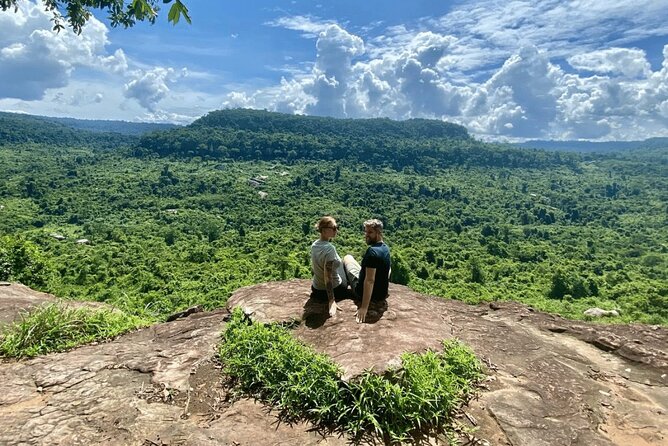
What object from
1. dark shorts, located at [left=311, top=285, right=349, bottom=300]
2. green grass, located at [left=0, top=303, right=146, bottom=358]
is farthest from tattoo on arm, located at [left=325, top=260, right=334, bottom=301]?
green grass, located at [left=0, top=303, right=146, bottom=358]

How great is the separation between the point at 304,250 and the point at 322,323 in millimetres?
72575

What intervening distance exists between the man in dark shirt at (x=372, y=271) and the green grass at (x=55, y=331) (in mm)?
3890

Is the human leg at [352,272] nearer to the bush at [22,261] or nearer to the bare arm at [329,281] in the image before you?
the bare arm at [329,281]

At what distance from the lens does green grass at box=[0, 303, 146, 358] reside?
566 centimetres

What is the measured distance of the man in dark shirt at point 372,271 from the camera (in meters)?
6.04

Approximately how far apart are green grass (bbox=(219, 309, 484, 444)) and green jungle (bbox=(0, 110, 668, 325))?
17.9ft

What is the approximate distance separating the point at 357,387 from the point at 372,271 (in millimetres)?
2023

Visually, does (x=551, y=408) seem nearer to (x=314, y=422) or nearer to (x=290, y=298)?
(x=314, y=422)

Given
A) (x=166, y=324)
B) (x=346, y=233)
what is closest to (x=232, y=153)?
(x=346, y=233)

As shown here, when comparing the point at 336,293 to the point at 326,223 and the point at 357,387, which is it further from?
the point at 357,387

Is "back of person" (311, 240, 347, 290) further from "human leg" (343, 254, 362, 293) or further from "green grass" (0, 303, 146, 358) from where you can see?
"green grass" (0, 303, 146, 358)

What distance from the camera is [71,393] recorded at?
4.68m

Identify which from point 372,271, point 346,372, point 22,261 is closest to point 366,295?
point 372,271

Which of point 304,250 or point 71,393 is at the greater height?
point 71,393
